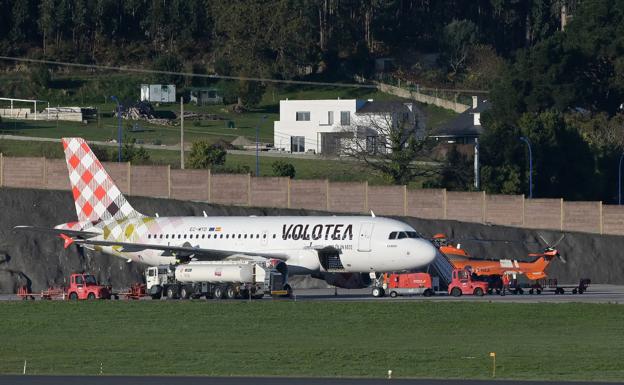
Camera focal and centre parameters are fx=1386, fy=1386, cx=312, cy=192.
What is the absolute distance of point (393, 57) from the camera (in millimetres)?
197125

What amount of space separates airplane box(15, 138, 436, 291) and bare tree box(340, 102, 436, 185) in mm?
42416

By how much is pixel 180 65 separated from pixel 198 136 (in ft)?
132

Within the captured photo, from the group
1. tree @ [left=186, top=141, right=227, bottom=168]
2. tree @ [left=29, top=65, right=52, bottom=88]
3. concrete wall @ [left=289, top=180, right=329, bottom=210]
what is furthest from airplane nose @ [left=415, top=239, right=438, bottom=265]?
tree @ [left=29, top=65, right=52, bottom=88]

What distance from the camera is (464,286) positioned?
227 ft

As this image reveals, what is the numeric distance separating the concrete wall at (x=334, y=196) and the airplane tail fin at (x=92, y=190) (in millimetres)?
15601

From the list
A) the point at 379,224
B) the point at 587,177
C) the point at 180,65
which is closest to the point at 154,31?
the point at 180,65

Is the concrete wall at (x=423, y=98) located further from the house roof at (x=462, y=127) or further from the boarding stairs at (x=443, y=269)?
the boarding stairs at (x=443, y=269)

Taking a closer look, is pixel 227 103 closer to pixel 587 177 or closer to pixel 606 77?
pixel 606 77

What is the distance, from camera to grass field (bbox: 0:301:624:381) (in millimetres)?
39312

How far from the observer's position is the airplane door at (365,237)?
67.6 m

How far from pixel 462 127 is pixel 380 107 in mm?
9402

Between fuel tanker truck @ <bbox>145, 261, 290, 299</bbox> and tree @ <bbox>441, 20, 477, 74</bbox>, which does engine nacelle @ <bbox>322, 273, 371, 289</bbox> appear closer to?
fuel tanker truck @ <bbox>145, 261, 290, 299</bbox>

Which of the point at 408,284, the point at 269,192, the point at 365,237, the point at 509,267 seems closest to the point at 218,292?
the point at 365,237

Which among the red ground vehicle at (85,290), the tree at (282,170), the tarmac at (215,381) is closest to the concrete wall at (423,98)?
the tree at (282,170)
